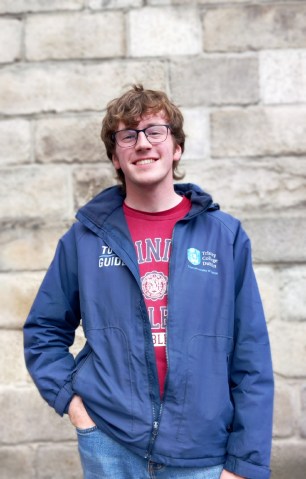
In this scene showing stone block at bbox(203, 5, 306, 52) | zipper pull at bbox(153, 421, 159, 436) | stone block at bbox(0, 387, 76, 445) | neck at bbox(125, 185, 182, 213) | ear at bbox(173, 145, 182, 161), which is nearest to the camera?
zipper pull at bbox(153, 421, 159, 436)

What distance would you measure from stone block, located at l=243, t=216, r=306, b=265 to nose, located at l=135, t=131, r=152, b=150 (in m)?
1.42

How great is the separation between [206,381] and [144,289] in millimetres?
322

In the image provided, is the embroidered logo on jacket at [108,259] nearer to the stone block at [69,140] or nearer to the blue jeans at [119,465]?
the blue jeans at [119,465]

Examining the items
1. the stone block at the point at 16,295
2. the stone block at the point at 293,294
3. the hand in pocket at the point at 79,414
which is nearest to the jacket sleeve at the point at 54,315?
the hand in pocket at the point at 79,414

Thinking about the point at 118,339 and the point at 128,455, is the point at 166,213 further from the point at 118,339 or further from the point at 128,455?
the point at 128,455

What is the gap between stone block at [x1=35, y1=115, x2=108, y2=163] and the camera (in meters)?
3.53

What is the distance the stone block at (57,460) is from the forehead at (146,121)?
6.54 feet

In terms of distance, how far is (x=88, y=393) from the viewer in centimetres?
209

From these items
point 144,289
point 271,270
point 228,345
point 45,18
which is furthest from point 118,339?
point 45,18

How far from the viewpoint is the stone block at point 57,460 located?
359cm

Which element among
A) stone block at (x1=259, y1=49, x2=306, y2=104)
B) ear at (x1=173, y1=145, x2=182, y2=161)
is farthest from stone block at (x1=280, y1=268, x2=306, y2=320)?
ear at (x1=173, y1=145, x2=182, y2=161)

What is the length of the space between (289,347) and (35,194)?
1.46 metres

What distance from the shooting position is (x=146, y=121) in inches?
86.4

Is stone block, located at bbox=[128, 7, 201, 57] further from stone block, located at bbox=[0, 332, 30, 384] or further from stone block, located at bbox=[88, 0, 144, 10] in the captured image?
stone block, located at bbox=[0, 332, 30, 384]
